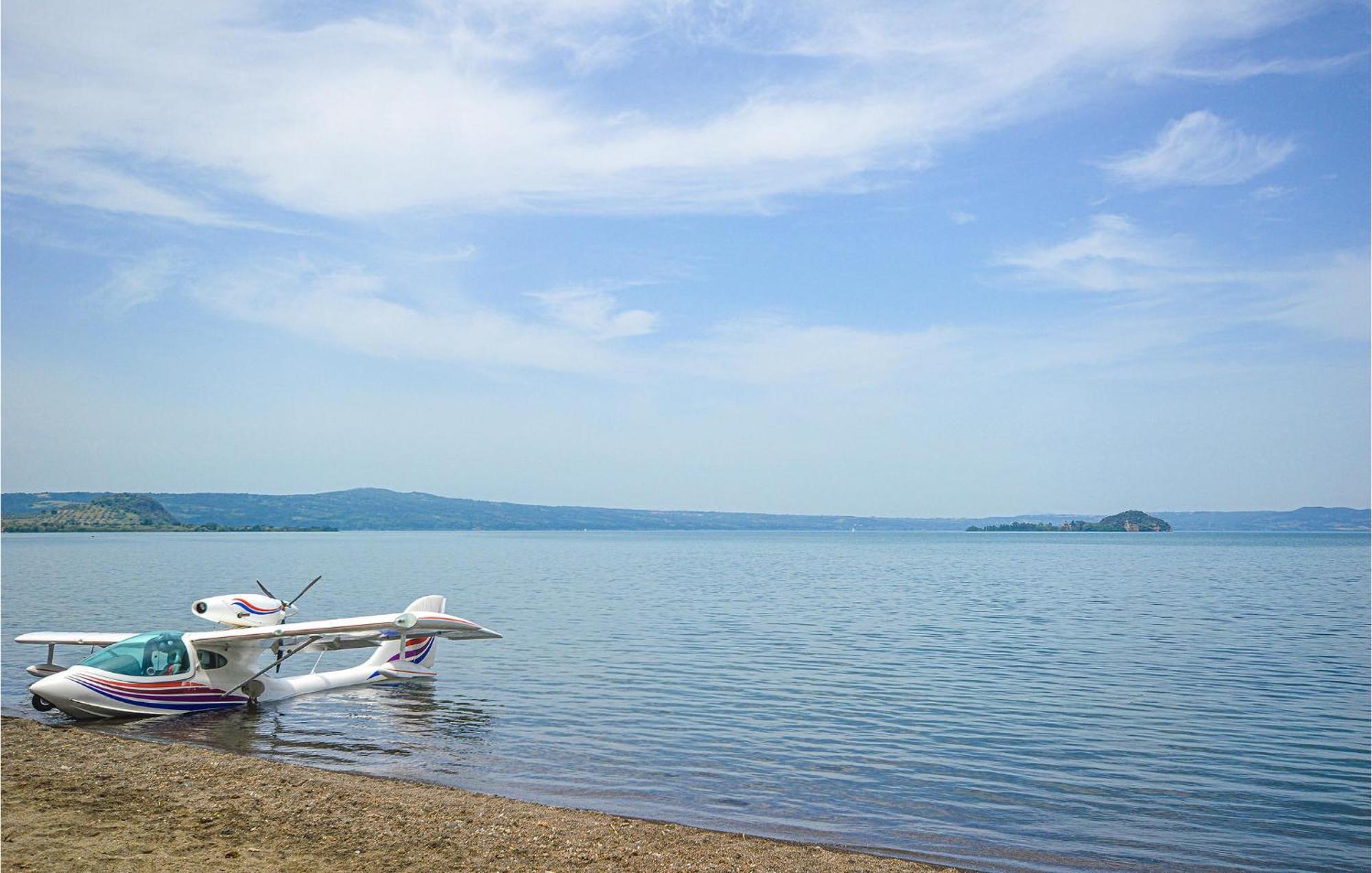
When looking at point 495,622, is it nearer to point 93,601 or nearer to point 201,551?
point 93,601

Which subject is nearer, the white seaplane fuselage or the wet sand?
the wet sand

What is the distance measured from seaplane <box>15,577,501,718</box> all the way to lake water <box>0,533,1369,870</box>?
26.6 inches

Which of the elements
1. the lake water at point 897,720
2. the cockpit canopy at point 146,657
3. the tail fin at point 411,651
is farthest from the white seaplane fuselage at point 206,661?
the tail fin at point 411,651

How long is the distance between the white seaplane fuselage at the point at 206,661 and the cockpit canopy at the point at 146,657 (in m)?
0.02

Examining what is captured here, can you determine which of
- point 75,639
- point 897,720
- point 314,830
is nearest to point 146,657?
point 75,639

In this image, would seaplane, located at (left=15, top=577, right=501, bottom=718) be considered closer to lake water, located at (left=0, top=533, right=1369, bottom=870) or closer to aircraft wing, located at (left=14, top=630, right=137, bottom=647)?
aircraft wing, located at (left=14, top=630, right=137, bottom=647)

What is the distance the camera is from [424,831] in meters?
11.1

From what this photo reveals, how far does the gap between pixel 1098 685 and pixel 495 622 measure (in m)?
24.5

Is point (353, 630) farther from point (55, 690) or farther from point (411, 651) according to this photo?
point (55, 690)

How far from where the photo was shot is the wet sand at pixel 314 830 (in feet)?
32.7

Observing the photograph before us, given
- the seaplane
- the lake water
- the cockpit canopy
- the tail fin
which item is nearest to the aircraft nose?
the seaplane

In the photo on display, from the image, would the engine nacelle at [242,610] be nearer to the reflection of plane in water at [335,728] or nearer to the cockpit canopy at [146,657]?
the cockpit canopy at [146,657]

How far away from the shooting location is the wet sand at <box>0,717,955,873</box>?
998cm

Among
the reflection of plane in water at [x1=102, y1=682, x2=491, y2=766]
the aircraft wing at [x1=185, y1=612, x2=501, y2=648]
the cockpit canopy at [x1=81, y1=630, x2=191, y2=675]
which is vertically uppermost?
the aircraft wing at [x1=185, y1=612, x2=501, y2=648]
